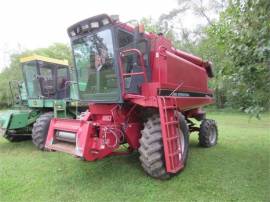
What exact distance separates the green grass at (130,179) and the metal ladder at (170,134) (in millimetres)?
273

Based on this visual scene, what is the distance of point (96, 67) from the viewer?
493 cm

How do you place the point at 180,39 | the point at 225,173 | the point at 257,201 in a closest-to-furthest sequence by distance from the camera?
the point at 257,201 < the point at 225,173 < the point at 180,39

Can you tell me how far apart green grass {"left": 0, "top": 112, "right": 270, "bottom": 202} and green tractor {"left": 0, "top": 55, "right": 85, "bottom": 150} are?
43.5 inches

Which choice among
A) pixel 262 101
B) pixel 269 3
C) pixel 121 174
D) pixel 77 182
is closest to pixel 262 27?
pixel 269 3

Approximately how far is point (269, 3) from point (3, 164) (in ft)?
18.7

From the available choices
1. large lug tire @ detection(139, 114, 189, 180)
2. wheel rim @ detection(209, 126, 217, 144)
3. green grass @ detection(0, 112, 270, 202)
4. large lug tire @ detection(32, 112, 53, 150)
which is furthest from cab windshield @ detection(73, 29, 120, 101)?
wheel rim @ detection(209, 126, 217, 144)

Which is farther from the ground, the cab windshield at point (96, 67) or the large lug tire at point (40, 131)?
the cab windshield at point (96, 67)

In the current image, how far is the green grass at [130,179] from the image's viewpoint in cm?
399

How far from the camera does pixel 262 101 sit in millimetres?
4352

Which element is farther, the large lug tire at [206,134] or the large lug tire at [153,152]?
the large lug tire at [206,134]

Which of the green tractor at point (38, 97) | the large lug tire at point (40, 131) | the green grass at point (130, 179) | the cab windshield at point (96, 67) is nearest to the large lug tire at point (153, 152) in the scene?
A: the green grass at point (130, 179)

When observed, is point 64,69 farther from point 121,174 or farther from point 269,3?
point 269,3

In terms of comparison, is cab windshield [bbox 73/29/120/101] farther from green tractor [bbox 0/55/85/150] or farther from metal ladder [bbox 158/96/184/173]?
green tractor [bbox 0/55/85/150]

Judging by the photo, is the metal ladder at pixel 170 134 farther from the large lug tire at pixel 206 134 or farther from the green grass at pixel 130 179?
the large lug tire at pixel 206 134
